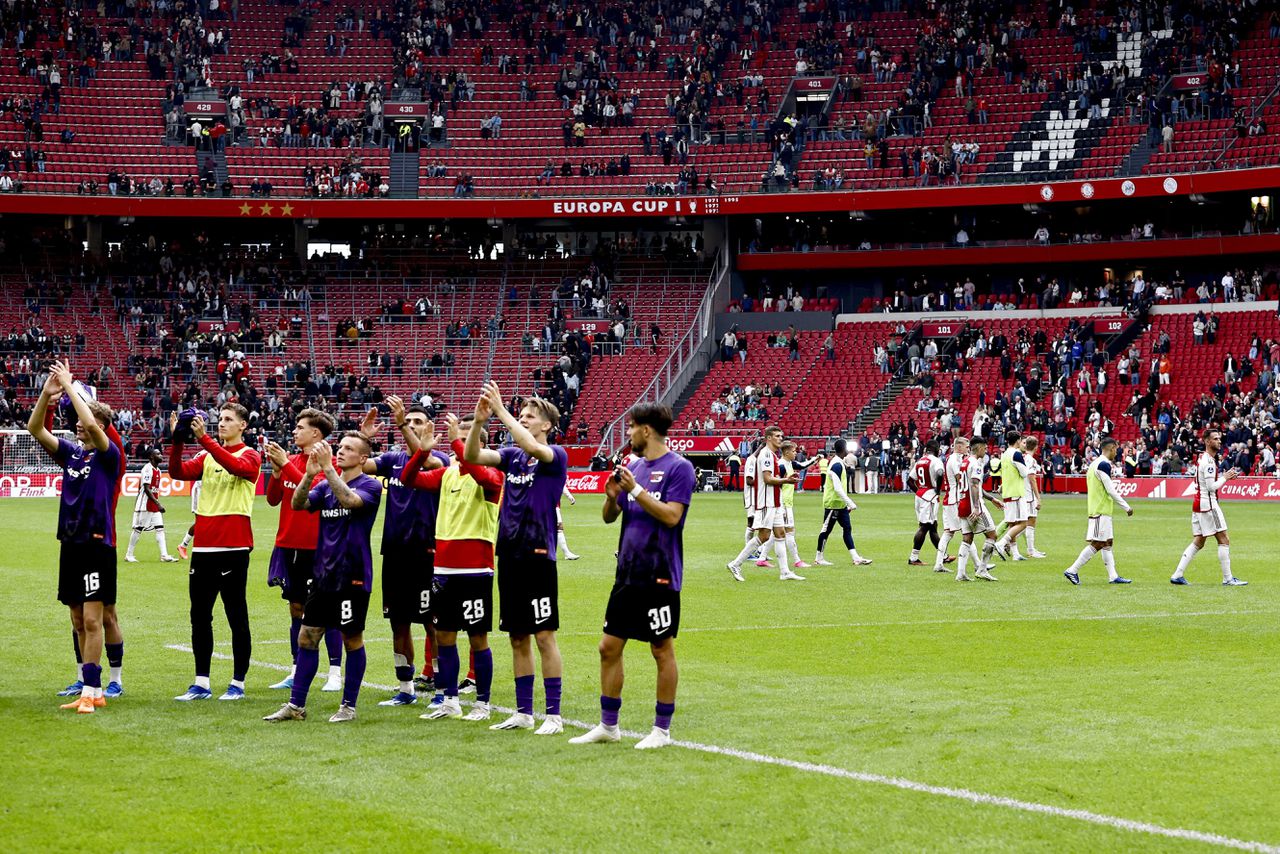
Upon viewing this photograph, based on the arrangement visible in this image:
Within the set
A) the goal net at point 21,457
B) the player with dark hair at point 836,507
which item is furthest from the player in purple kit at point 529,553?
the goal net at point 21,457

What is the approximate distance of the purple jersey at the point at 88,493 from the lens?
39.6 ft

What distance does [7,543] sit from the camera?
29797 mm

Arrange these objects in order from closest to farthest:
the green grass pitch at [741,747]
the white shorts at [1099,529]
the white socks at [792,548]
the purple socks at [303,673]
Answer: the green grass pitch at [741,747]
the purple socks at [303,673]
the white shorts at [1099,529]
the white socks at [792,548]

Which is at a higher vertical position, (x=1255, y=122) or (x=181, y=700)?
(x=1255, y=122)

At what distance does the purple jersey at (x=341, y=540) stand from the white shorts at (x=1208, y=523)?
14505mm

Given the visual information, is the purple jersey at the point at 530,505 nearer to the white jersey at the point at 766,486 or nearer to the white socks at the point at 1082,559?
the white jersey at the point at 766,486

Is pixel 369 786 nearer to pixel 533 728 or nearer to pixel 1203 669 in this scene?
pixel 533 728

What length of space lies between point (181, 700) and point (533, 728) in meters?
3.15

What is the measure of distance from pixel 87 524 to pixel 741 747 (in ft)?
18.1

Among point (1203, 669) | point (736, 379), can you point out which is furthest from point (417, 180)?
point (1203, 669)

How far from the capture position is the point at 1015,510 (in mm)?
25641

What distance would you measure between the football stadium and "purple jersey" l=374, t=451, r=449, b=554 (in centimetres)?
4

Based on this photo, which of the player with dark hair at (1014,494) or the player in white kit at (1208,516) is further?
the player with dark hair at (1014,494)

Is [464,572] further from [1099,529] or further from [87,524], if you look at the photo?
[1099,529]
